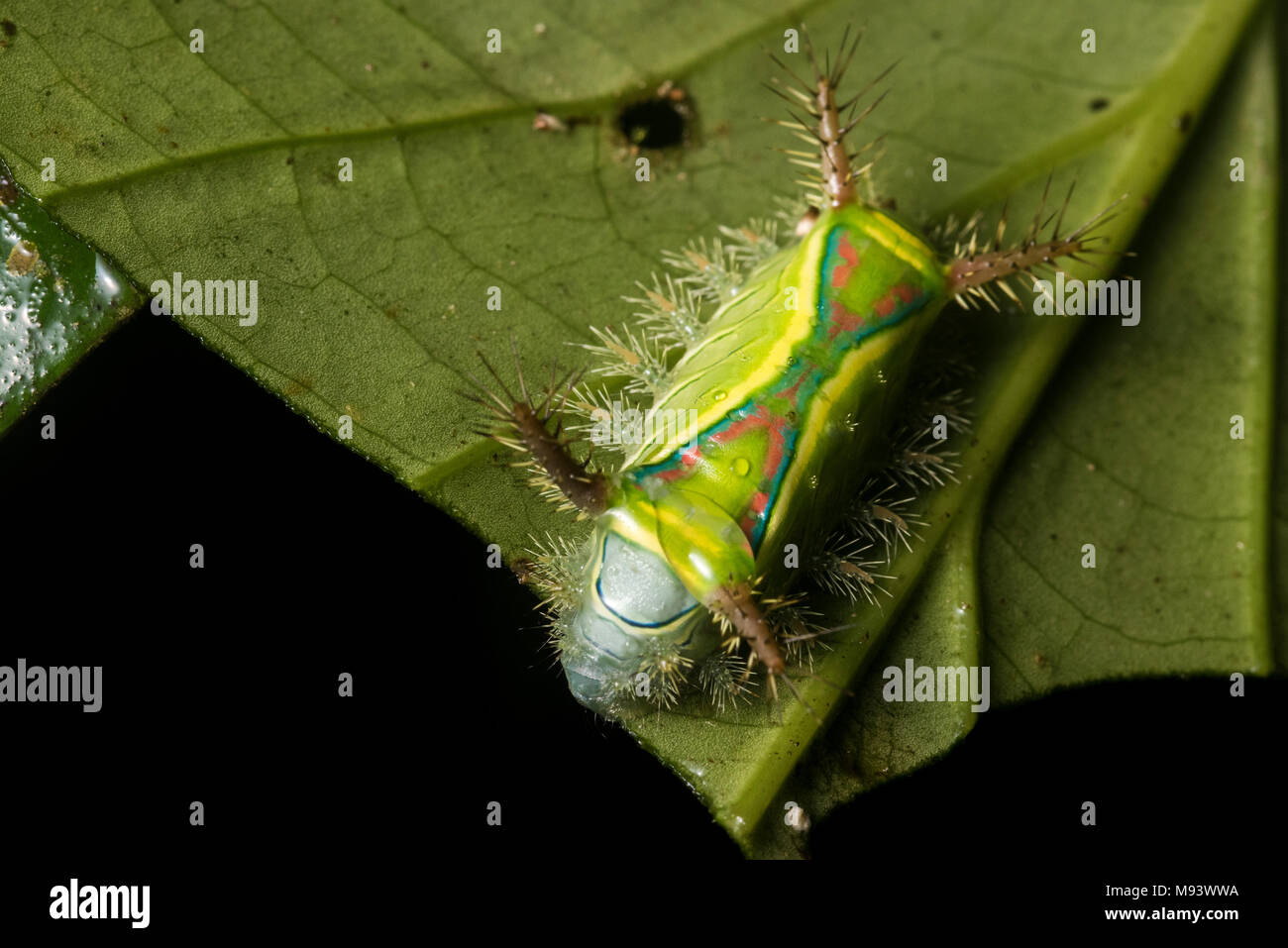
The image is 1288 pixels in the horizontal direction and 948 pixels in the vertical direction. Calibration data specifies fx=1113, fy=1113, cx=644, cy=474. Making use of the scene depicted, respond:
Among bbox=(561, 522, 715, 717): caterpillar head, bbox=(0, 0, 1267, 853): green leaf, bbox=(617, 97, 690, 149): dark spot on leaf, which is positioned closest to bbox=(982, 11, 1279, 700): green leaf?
bbox=(0, 0, 1267, 853): green leaf

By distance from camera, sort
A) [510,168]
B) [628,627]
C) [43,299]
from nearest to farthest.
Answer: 1. [628,627]
2. [43,299]
3. [510,168]

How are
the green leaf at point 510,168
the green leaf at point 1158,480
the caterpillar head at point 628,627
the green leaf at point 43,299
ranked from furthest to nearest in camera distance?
the green leaf at point 1158,480, the green leaf at point 510,168, the green leaf at point 43,299, the caterpillar head at point 628,627

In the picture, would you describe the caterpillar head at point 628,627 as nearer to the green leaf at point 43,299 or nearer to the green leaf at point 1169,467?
the green leaf at point 1169,467

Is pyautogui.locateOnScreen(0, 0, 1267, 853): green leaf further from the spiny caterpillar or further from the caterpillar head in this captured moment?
the caterpillar head

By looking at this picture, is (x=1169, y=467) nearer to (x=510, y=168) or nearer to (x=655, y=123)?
(x=655, y=123)

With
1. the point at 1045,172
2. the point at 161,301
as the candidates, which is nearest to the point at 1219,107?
the point at 1045,172

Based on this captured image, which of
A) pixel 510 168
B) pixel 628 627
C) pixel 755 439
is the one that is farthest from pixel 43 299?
pixel 755 439

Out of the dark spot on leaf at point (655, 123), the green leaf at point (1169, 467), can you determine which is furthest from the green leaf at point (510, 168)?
the green leaf at point (1169, 467)
